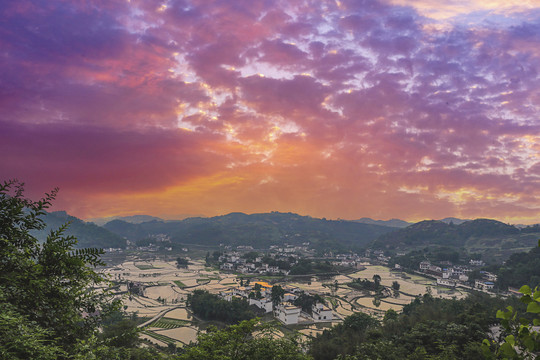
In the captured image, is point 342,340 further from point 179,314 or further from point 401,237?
point 401,237

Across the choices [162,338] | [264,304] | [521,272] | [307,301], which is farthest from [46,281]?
[521,272]

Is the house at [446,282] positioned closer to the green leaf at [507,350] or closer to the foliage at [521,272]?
the foliage at [521,272]

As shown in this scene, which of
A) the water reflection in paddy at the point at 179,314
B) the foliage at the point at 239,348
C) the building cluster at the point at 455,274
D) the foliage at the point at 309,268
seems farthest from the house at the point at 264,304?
the building cluster at the point at 455,274

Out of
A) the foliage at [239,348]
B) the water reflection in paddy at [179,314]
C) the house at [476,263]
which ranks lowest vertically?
the water reflection in paddy at [179,314]

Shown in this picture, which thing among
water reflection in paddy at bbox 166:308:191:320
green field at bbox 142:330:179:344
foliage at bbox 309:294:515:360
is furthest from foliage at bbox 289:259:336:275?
foliage at bbox 309:294:515:360

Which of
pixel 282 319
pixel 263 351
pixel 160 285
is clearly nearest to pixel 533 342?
pixel 263 351

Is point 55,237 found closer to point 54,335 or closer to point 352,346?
point 54,335
